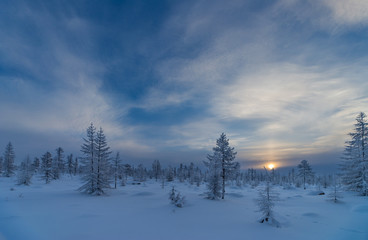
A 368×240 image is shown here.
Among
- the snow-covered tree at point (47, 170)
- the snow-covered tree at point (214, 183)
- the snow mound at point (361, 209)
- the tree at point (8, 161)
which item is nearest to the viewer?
the snow mound at point (361, 209)

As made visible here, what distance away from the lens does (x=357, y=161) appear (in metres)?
28.3

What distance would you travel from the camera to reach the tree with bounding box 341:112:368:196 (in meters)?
27.1

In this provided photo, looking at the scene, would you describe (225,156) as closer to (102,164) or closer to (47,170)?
(102,164)

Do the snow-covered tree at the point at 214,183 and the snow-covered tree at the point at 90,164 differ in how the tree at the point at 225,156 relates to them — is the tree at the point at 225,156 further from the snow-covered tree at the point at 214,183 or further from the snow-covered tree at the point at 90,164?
the snow-covered tree at the point at 90,164

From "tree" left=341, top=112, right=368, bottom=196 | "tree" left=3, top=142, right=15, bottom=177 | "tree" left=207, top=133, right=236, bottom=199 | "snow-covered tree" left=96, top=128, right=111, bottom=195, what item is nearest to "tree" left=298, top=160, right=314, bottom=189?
"tree" left=341, top=112, right=368, bottom=196

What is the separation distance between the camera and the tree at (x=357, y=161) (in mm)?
27094

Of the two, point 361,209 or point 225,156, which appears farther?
point 225,156

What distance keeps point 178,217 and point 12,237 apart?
10.8m

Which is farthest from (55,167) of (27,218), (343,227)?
(343,227)

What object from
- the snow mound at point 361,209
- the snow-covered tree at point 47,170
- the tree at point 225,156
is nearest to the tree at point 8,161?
the snow-covered tree at point 47,170

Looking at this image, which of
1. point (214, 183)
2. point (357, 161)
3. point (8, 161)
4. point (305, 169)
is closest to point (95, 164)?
point (214, 183)

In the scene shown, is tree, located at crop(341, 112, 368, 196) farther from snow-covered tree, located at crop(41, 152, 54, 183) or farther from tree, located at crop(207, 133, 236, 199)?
snow-covered tree, located at crop(41, 152, 54, 183)

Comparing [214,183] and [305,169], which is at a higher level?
[214,183]

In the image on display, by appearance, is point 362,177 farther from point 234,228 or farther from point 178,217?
point 178,217
